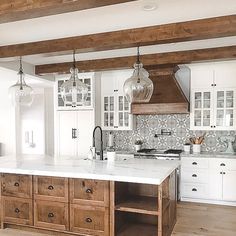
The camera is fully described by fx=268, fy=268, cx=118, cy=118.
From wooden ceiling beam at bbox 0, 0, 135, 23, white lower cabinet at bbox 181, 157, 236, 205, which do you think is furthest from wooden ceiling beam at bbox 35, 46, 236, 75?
wooden ceiling beam at bbox 0, 0, 135, 23

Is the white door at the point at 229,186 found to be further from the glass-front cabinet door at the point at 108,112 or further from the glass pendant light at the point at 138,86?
the glass-front cabinet door at the point at 108,112

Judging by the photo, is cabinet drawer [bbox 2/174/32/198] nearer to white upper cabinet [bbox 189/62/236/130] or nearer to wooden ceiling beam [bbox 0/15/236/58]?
wooden ceiling beam [bbox 0/15/236/58]

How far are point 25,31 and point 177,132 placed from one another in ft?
11.6

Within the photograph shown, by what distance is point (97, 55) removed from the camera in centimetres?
451

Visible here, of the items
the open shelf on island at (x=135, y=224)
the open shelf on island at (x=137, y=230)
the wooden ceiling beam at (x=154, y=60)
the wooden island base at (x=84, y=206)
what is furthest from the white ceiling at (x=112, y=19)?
the open shelf on island at (x=137, y=230)

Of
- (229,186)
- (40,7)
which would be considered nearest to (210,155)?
(229,186)

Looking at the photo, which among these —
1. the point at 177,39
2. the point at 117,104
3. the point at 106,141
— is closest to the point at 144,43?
the point at 177,39

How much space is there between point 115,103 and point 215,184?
8.30ft

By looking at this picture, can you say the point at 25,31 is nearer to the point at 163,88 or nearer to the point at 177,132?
the point at 163,88

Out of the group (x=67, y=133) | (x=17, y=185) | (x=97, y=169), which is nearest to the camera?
(x=97, y=169)

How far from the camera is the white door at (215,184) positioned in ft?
15.5

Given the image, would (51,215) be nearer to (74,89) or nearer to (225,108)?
(74,89)

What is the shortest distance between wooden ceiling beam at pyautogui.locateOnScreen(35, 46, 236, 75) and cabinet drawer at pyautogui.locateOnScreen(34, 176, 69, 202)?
221 cm

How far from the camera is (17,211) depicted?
11.7ft
